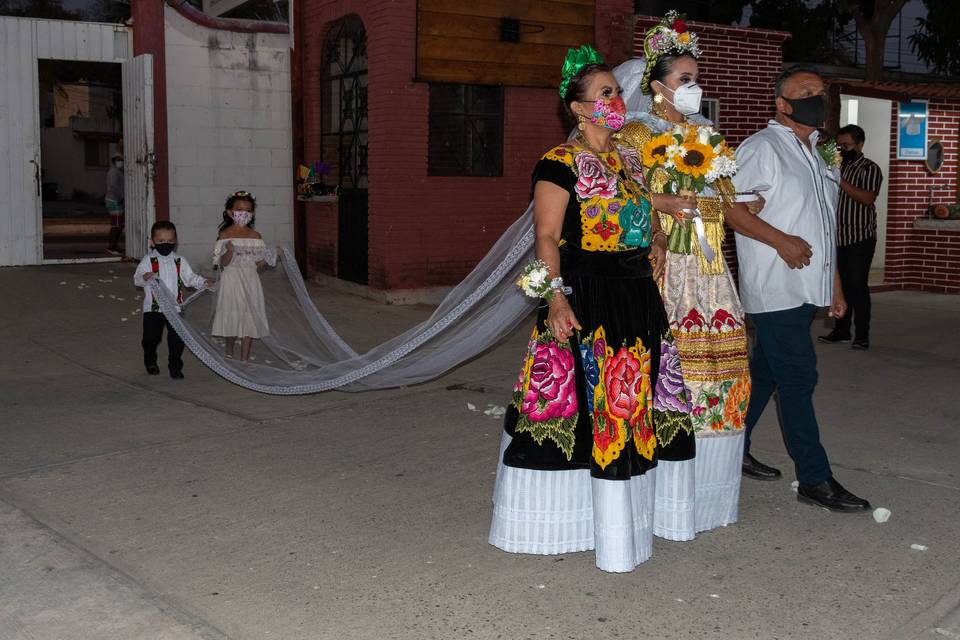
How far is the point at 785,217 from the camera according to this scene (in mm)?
4984

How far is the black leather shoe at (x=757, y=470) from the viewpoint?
571cm

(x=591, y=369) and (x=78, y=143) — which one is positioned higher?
(x=78, y=143)

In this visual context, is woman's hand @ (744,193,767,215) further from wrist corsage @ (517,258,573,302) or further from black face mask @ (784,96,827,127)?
wrist corsage @ (517,258,573,302)

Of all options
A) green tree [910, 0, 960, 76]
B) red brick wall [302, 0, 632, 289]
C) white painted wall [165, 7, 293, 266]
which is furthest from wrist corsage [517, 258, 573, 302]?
green tree [910, 0, 960, 76]

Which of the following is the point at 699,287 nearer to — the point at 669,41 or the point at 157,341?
the point at 669,41

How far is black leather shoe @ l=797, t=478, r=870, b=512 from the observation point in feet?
16.8

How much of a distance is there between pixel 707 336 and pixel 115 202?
14.0m

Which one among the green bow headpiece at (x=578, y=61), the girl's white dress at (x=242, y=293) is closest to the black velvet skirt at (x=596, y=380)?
the green bow headpiece at (x=578, y=61)

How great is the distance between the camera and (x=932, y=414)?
7.27 meters

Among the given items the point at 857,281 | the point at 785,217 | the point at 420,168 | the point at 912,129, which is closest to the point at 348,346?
the point at 785,217

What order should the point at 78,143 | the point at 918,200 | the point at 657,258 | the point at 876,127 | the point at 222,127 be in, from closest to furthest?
the point at 657,258 < the point at 222,127 < the point at 918,200 < the point at 876,127 < the point at 78,143

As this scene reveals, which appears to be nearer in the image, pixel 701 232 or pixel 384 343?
pixel 701 232

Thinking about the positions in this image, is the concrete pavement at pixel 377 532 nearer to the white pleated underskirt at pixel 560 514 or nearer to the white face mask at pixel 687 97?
the white pleated underskirt at pixel 560 514

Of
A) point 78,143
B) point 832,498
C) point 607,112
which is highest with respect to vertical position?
point 78,143
